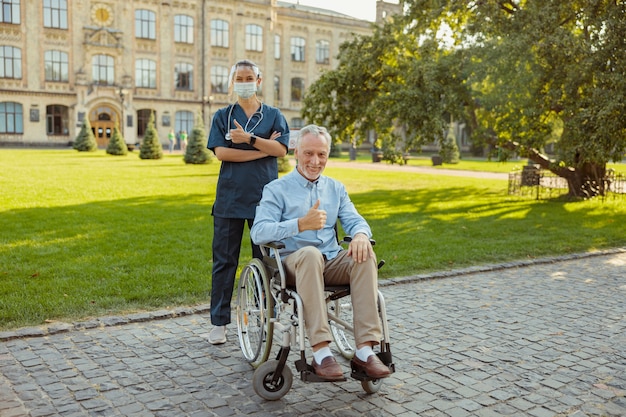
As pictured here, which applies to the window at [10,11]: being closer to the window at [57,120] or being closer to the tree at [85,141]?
the window at [57,120]

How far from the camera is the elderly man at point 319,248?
3904mm

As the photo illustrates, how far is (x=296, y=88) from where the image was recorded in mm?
58688

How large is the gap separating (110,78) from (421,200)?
122ft

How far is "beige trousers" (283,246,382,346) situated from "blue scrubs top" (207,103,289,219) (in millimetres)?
1095

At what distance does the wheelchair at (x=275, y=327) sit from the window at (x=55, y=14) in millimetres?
47368

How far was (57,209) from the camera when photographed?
12.9 meters

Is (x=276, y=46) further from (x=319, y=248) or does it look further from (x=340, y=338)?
(x=319, y=248)

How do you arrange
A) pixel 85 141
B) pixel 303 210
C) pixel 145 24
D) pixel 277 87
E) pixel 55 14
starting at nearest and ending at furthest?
pixel 303 210
pixel 85 141
pixel 55 14
pixel 145 24
pixel 277 87

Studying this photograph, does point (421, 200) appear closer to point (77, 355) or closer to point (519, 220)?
point (519, 220)

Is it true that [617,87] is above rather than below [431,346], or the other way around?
above

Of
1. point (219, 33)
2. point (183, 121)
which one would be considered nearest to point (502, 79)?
point (183, 121)

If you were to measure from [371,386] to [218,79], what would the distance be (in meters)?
51.3

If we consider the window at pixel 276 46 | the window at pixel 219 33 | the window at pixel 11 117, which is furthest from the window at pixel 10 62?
the window at pixel 276 46

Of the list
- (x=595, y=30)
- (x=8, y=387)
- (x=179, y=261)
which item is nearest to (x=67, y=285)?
(x=179, y=261)
